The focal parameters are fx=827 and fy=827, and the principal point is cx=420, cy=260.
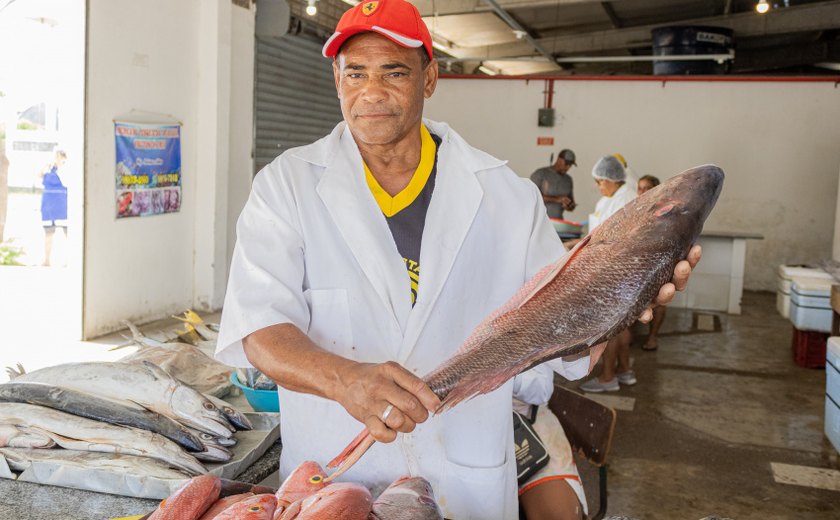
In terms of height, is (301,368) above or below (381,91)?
below


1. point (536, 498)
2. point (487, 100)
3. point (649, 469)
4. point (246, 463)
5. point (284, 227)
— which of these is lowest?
point (649, 469)

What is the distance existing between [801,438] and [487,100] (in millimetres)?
9072

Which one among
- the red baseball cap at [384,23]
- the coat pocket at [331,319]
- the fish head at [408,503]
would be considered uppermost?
the red baseball cap at [384,23]

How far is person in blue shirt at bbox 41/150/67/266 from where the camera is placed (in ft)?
36.1

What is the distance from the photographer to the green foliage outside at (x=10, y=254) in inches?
442

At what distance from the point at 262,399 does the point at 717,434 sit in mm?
4390

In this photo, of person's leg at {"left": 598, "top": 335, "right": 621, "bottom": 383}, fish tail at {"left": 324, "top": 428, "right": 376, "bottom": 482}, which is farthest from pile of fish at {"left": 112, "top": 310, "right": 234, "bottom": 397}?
person's leg at {"left": 598, "top": 335, "right": 621, "bottom": 383}

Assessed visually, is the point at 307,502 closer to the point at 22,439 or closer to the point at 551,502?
the point at 22,439

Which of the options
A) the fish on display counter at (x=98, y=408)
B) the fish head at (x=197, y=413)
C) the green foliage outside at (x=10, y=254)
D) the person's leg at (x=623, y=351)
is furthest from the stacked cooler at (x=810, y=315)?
the green foliage outside at (x=10, y=254)

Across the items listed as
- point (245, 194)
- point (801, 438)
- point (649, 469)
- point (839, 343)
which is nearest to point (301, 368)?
point (649, 469)

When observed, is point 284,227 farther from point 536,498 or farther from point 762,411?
point 762,411

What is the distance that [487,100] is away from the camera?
14.1m

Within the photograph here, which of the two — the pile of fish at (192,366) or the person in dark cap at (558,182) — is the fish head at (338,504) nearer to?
the pile of fish at (192,366)

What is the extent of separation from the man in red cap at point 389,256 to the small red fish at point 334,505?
13.7 inches
